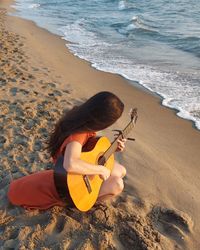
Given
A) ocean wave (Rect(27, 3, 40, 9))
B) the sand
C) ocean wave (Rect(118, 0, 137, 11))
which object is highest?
the sand

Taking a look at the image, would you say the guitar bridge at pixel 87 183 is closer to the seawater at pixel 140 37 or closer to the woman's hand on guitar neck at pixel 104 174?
the woman's hand on guitar neck at pixel 104 174

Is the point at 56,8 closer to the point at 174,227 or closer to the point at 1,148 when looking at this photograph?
the point at 1,148

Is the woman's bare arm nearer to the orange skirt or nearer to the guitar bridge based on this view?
the guitar bridge

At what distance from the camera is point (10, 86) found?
6.76 meters

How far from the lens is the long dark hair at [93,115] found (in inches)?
122

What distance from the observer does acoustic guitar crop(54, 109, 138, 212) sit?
3.18 metres

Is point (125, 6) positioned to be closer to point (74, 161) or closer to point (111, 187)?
point (111, 187)

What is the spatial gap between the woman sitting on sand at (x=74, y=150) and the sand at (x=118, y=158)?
130 mm

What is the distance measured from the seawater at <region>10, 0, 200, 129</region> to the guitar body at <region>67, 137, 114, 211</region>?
281 centimetres

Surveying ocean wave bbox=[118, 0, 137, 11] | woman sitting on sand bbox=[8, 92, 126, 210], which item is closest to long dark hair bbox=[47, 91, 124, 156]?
woman sitting on sand bbox=[8, 92, 126, 210]

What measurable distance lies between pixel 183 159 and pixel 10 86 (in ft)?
10.1

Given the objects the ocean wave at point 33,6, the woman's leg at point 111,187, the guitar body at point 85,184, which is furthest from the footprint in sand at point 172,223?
the ocean wave at point 33,6

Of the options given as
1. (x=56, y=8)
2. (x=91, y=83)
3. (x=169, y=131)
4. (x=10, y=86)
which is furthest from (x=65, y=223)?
(x=56, y=8)

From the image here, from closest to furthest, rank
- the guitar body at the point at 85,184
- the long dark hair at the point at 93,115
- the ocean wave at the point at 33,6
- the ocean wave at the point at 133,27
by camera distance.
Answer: the long dark hair at the point at 93,115
the guitar body at the point at 85,184
the ocean wave at the point at 133,27
the ocean wave at the point at 33,6
